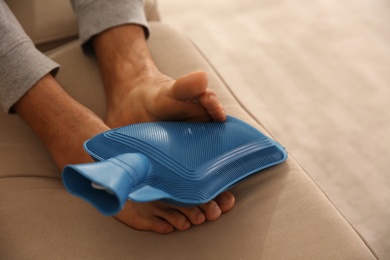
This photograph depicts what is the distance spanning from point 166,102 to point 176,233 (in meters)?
0.21

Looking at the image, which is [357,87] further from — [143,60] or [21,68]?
[21,68]

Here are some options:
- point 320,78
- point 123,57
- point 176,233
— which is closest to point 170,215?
point 176,233

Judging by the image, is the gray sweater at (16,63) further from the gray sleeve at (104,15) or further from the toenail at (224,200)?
the toenail at (224,200)

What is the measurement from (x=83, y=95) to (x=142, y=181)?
38 cm

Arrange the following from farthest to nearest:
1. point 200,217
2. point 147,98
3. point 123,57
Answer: point 123,57, point 147,98, point 200,217

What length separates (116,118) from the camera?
3.01 feet

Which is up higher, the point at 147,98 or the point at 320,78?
the point at 147,98

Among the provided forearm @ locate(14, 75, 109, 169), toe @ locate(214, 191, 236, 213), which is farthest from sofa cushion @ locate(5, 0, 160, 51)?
toe @ locate(214, 191, 236, 213)

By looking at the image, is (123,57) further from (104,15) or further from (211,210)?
(211,210)

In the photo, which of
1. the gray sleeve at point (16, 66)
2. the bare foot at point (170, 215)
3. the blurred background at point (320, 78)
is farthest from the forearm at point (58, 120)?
the blurred background at point (320, 78)

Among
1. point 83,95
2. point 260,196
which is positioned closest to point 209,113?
point 260,196

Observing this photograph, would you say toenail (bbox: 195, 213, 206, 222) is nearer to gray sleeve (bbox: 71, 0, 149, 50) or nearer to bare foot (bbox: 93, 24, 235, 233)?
bare foot (bbox: 93, 24, 235, 233)

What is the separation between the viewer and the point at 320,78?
1.36 metres

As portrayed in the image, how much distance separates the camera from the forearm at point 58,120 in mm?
836
